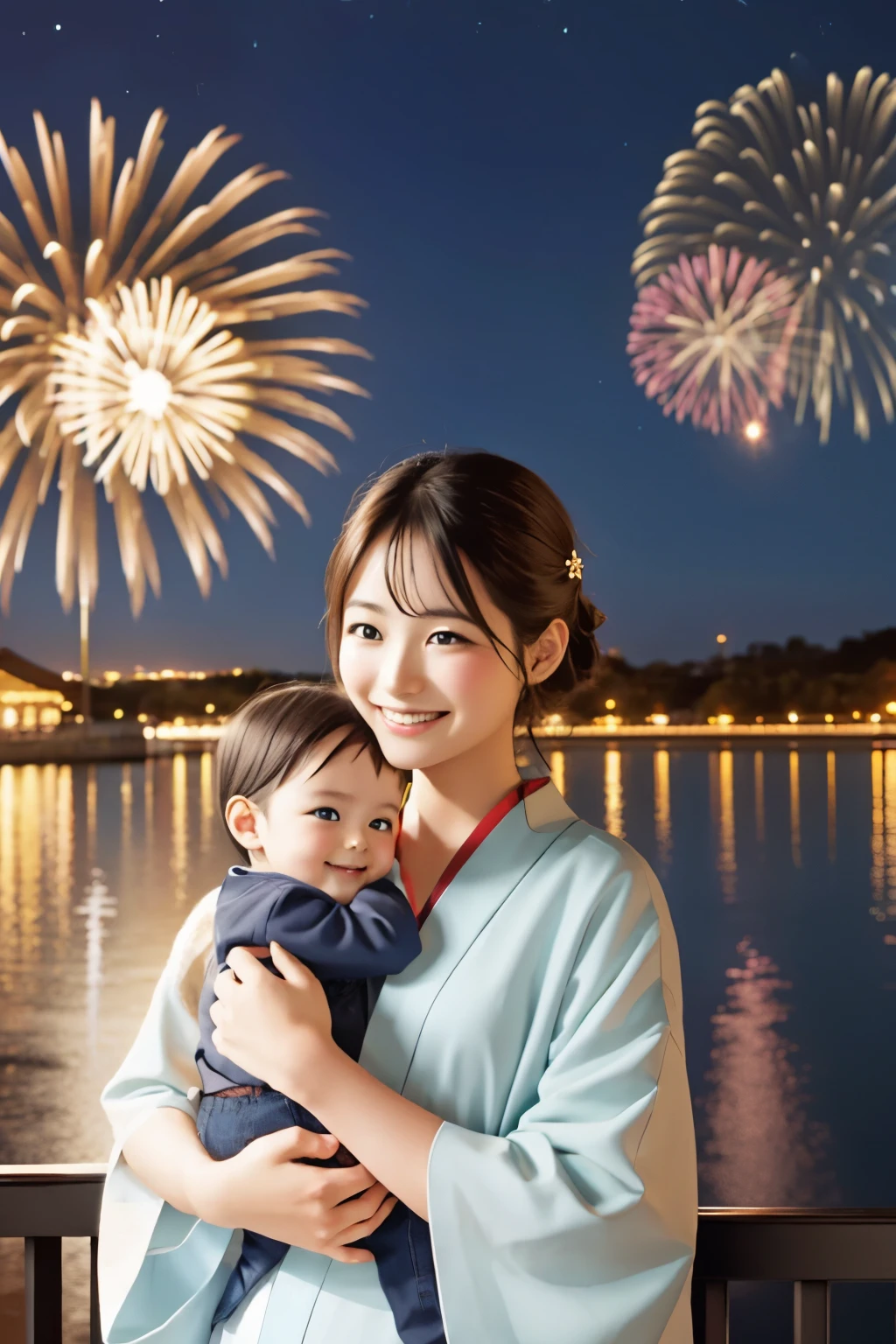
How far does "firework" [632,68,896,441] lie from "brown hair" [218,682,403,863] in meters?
19.6

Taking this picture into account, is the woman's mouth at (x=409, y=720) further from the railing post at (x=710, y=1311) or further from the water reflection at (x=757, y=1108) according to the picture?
the water reflection at (x=757, y=1108)

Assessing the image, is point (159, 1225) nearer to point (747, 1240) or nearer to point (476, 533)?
point (747, 1240)

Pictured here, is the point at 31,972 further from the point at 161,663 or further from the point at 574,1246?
the point at 574,1246

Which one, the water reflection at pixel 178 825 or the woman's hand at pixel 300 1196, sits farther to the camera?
the water reflection at pixel 178 825

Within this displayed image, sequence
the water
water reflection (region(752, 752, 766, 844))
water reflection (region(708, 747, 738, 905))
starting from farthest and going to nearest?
water reflection (region(752, 752, 766, 844)), water reflection (region(708, 747, 738, 905)), the water

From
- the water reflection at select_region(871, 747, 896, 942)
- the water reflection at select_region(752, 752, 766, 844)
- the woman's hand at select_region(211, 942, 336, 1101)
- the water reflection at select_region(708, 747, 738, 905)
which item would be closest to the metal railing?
the woman's hand at select_region(211, 942, 336, 1101)

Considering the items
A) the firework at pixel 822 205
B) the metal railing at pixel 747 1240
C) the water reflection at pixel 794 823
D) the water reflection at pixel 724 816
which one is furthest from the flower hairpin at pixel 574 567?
the water reflection at pixel 794 823

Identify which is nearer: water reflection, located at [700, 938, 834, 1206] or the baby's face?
the baby's face

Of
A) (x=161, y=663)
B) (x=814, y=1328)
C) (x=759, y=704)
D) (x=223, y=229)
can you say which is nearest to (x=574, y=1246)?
(x=814, y=1328)

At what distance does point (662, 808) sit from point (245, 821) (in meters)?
39.6

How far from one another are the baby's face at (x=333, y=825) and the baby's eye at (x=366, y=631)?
0.09m

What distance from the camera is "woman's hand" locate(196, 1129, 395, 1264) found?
2.70 feet

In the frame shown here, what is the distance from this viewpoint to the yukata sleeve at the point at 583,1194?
0.80 meters

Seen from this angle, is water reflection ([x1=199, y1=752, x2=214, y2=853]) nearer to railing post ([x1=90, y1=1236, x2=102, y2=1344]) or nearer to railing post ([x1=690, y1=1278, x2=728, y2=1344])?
railing post ([x1=90, y1=1236, x2=102, y2=1344])
